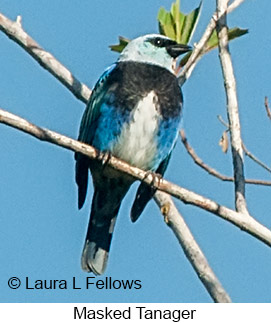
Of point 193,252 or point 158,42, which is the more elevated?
point 158,42

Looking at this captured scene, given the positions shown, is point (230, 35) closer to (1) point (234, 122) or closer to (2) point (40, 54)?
(1) point (234, 122)

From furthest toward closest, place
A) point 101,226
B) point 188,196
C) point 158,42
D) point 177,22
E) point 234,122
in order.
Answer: point 158,42, point 101,226, point 177,22, point 234,122, point 188,196

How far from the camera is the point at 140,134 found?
5.05 meters

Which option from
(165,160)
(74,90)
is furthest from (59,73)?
(165,160)

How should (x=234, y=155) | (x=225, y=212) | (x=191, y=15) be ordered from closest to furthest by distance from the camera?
(x=225, y=212), (x=234, y=155), (x=191, y=15)

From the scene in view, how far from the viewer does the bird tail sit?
5371 mm

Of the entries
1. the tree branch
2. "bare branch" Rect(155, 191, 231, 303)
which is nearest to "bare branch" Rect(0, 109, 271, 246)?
the tree branch

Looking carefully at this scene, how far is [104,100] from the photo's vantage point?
5117mm

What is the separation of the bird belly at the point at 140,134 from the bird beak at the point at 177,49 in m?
0.38

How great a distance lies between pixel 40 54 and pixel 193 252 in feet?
5.48

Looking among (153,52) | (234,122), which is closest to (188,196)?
(234,122)

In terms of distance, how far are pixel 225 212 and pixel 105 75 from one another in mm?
1774
